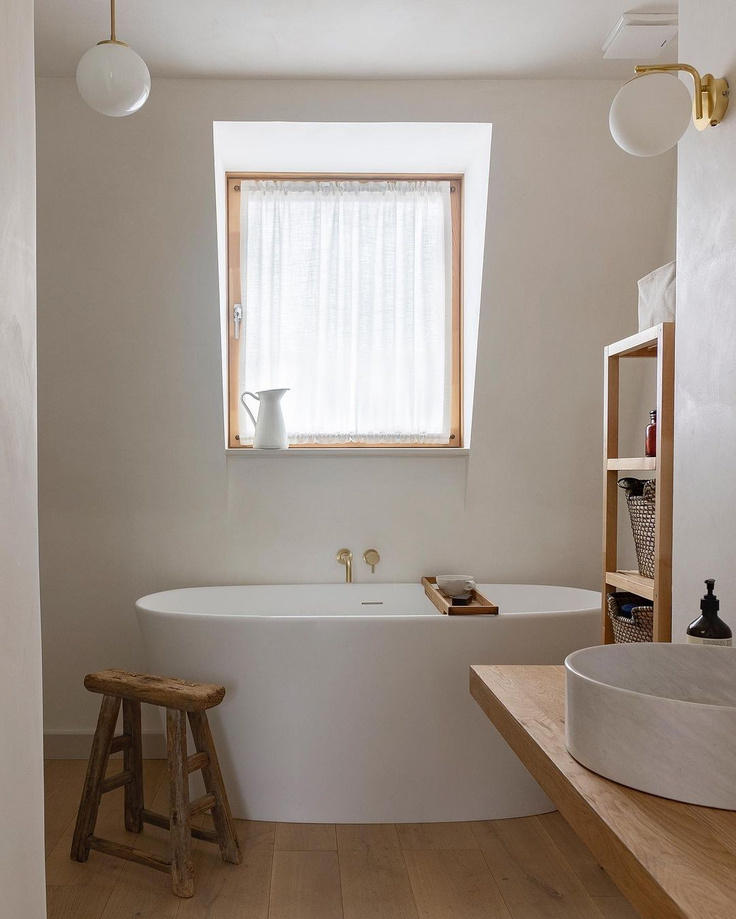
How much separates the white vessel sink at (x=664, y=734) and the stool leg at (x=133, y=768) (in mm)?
1843

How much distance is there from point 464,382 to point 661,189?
1151 mm

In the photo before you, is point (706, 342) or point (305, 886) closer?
point (706, 342)

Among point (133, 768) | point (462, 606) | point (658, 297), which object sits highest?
point (658, 297)

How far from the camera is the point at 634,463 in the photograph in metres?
2.32

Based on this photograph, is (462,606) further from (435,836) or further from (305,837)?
(305,837)

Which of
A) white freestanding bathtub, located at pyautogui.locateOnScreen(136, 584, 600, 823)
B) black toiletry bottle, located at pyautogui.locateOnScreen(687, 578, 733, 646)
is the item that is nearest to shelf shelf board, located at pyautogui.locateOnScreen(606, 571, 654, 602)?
white freestanding bathtub, located at pyautogui.locateOnScreen(136, 584, 600, 823)

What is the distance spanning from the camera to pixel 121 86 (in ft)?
6.66

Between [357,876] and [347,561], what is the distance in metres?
1.38

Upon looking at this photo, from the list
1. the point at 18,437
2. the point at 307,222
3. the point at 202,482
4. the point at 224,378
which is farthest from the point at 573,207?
the point at 18,437

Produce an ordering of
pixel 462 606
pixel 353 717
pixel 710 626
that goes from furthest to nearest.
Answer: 1. pixel 462 606
2. pixel 353 717
3. pixel 710 626

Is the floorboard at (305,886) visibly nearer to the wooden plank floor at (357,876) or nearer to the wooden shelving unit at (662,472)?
the wooden plank floor at (357,876)

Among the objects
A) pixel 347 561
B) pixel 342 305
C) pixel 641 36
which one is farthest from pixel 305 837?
pixel 641 36

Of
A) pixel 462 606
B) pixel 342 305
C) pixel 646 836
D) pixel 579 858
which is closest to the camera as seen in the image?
pixel 646 836

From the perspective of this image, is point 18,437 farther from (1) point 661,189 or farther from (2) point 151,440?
(1) point 661,189
